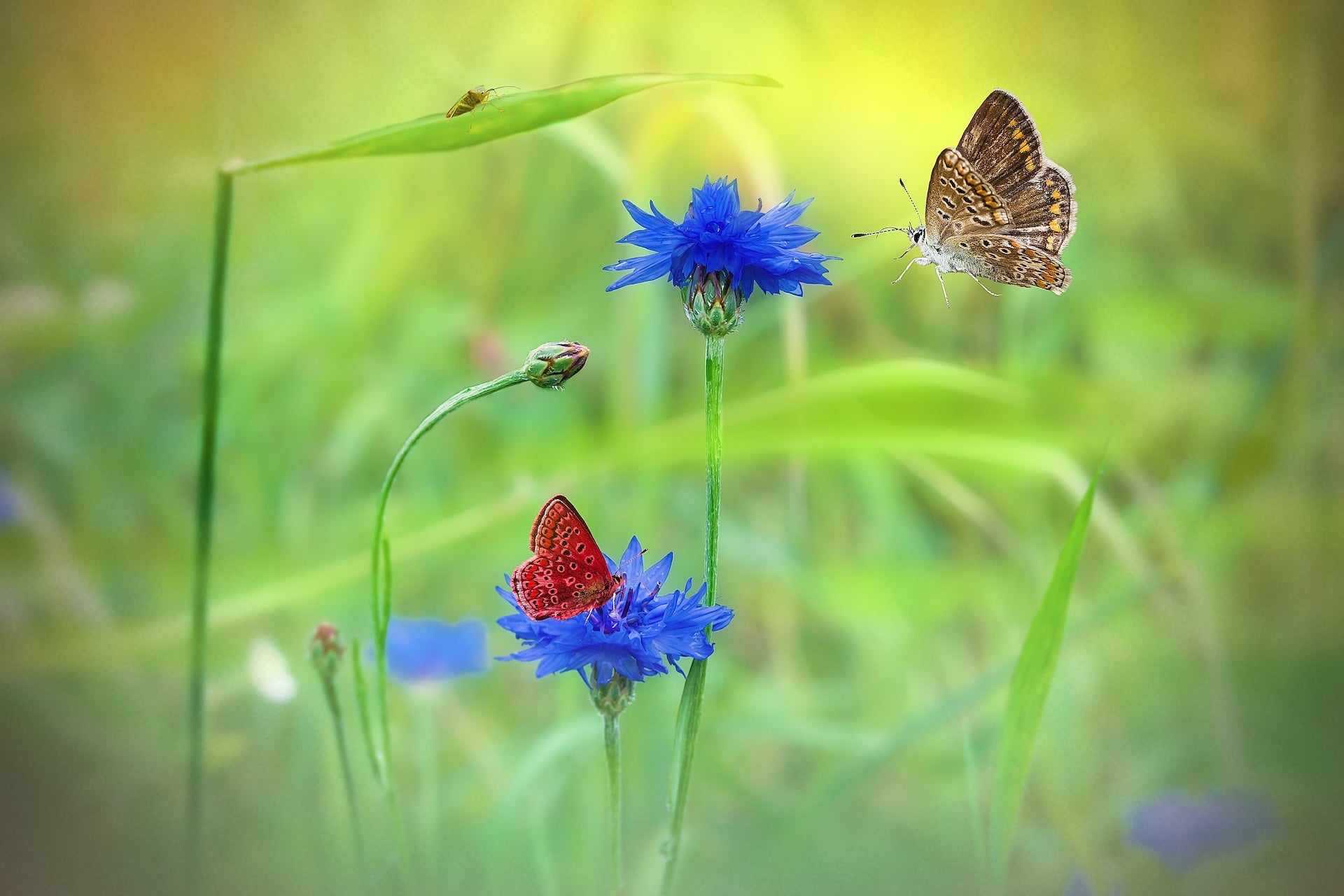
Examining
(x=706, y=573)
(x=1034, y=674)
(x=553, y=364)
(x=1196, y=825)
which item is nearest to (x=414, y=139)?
(x=553, y=364)

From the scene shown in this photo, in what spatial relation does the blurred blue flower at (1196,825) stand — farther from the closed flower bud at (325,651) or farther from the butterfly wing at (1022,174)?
the closed flower bud at (325,651)

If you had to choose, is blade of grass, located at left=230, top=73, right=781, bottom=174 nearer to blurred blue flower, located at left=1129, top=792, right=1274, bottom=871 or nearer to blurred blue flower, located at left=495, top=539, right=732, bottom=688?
blurred blue flower, located at left=495, top=539, right=732, bottom=688

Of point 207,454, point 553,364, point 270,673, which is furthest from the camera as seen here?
point 270,673

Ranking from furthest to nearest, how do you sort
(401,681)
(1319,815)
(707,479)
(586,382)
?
(586,382) < (1319,815) < (401,681) < (707,479)

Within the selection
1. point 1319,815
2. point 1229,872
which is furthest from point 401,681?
point 1319,815

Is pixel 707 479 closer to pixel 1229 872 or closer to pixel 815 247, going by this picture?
pixel 815 247

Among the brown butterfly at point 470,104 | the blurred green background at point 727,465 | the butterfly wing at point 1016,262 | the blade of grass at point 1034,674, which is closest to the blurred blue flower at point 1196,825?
the blurred green background at point 727,465

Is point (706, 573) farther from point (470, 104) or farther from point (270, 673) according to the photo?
point (270, 673)

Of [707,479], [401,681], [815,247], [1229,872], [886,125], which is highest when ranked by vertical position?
[886,125]
